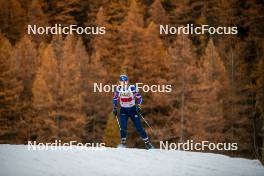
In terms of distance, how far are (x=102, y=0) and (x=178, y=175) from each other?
2134 inches

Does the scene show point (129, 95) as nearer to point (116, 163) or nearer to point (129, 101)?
point (129, 101)

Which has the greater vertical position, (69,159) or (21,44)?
(21,44)

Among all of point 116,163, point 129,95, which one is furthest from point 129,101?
point 116,163

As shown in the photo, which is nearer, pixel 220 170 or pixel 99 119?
pixel 220 170

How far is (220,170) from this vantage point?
9898 mm

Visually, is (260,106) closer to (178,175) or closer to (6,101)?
(6,101)

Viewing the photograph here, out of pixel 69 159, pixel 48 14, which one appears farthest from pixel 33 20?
pixel 69 159

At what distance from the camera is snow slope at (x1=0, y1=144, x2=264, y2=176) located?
8.33 m

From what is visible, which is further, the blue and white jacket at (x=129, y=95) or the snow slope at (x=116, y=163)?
the blue and white jacket at (x=129, y=95)

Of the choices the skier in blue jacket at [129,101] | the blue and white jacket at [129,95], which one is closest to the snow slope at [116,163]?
the skier in blue jacket at [129,101]

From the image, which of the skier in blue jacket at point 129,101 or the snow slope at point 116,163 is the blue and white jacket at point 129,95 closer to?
the skier in blue jacket at point 129,101

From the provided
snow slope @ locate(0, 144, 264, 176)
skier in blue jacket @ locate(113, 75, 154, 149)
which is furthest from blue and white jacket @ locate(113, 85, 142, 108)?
snow slope @ locate(0, 144, 264, 176)

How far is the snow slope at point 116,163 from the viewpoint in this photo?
8.33m

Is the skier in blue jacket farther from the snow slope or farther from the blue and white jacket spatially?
the snow slope
